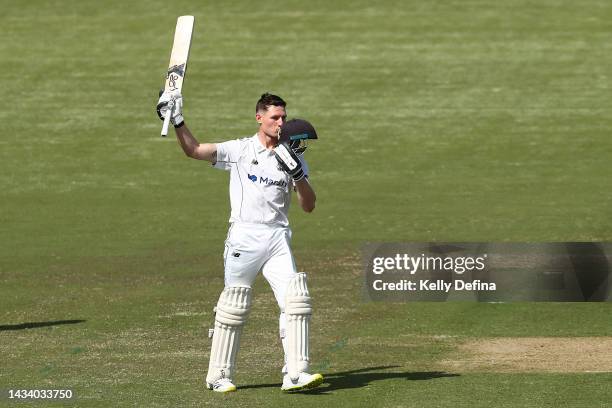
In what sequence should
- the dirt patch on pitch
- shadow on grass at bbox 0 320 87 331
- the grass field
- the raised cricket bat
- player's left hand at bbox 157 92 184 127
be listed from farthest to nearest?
1. shadow on grass at bbox 0 320 87 331
2. the grass field
3. the dirt patch on pitch
4. the raised cricket bat
5. player's left hand at bbox 157 92 184 127

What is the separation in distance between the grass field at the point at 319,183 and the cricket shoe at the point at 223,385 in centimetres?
16

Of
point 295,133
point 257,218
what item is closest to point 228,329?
point 257,218

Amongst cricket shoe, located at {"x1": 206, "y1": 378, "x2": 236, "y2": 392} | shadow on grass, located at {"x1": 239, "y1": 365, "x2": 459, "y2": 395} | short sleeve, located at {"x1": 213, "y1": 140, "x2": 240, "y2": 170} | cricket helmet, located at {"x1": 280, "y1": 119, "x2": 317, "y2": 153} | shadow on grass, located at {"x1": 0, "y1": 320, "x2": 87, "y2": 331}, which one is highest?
cricket helmet, located at {"x1": 280, "y1": 119, "x2": 317, "y2": 153}

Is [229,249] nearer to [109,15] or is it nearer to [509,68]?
[509,68]

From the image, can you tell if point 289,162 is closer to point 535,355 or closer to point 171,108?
point 171,108

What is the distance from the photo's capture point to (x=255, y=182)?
11758 mm

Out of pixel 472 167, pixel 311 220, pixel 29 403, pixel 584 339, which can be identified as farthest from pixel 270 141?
pixel 472 167

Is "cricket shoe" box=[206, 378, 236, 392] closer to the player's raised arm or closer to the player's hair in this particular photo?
the player's raised arm

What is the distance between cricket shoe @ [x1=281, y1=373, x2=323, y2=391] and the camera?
11.5 metres

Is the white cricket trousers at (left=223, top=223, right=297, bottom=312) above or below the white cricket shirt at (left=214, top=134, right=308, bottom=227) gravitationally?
below

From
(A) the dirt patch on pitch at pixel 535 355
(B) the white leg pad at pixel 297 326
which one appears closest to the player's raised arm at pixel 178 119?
(B) the white leg pad at pixel 297 326

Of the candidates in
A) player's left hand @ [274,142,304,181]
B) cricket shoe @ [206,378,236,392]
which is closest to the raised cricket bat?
player's left hand @ [274,142,304,181]

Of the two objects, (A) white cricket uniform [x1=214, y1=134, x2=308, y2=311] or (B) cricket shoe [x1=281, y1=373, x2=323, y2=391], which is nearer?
(B) cricket shoe [x1=281, y1=373, x2=323, y2=391]

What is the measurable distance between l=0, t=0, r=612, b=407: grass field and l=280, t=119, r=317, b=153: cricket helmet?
6.82ft
